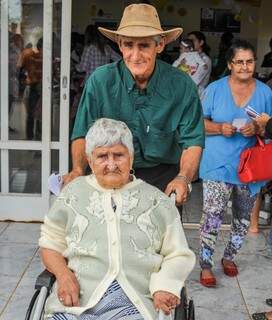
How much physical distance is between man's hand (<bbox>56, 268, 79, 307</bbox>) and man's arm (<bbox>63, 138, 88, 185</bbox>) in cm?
48

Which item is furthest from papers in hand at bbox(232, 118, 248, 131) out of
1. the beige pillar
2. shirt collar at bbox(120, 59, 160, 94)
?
the beige pillar

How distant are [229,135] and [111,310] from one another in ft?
5.98

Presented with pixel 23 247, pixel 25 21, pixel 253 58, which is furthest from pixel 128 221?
pixel 25 21

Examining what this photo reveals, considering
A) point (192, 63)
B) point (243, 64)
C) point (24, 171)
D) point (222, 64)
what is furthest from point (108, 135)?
point (222, 64)

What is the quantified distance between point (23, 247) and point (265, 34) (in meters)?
6.68

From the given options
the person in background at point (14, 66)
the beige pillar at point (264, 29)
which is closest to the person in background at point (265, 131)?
the person in background at point (14, 66)

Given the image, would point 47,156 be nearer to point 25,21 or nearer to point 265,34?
point 25,21

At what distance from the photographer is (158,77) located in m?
2.60

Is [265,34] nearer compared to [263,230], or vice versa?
[263,230]

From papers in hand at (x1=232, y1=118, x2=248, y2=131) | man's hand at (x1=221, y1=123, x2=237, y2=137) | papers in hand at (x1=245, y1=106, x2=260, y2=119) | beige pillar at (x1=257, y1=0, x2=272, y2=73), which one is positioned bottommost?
man's hand at (x1=221, y1=123, x2=237, y2=137)

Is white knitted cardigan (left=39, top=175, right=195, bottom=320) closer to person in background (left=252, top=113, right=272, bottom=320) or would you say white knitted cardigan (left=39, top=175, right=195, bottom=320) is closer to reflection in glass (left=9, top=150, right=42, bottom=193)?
person in background (left=252, top=113, right=272, bottom=320)

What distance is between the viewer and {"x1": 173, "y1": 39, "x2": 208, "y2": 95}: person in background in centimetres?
609

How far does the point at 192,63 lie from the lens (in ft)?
20.1

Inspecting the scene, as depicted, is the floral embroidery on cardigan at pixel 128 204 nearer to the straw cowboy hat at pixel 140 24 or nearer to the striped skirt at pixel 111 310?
the striped skirt at pixel 111 310
